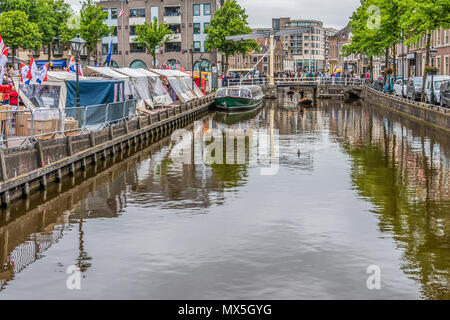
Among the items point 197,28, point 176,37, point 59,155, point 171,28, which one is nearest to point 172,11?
point 171,28

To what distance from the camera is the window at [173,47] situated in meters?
103

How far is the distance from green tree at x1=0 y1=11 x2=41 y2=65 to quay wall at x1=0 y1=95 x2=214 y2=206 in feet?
142

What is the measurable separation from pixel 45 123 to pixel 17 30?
191 ft

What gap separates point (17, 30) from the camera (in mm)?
78500

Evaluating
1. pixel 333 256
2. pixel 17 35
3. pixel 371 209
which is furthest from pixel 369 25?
pixel 333 256

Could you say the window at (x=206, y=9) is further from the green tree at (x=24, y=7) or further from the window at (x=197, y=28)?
the green tree at (x=24, y=7)

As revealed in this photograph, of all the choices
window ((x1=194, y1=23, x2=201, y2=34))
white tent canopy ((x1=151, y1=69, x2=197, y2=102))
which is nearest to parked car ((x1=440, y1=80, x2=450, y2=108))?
white tent canopy ((x1=151, y1=69, x2=197, y2=102))

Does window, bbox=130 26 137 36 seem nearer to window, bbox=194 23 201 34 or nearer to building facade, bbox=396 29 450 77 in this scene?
window, bbox=194 23 201 34

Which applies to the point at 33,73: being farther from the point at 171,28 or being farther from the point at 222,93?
the point at 171,28

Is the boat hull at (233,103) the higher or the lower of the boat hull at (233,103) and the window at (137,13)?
the lower

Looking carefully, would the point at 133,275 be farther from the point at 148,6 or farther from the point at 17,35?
the point at 148,6

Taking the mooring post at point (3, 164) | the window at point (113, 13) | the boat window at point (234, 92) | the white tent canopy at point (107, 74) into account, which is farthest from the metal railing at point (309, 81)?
the mooring post at point (3, 164)

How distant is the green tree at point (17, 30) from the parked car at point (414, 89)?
4553 cm

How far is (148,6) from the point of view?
104875 mm
